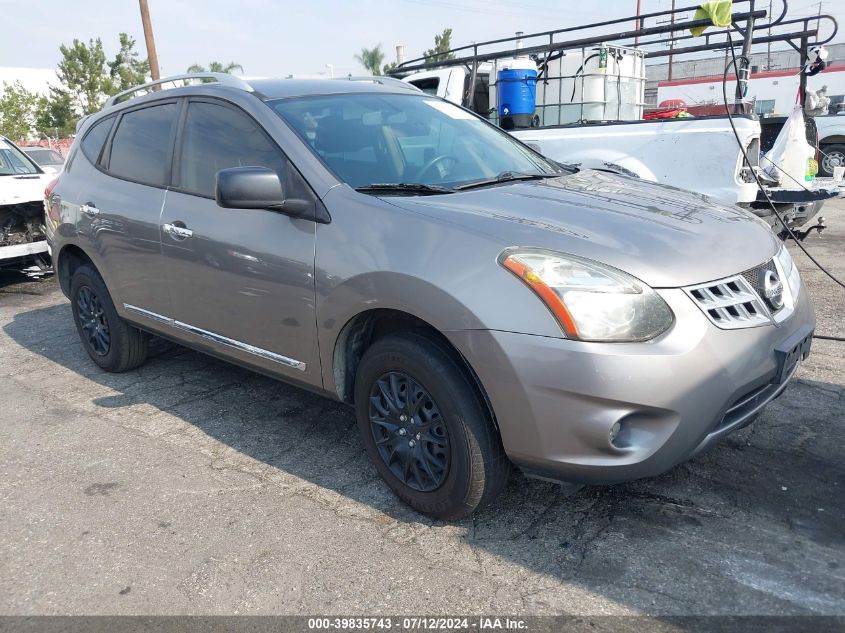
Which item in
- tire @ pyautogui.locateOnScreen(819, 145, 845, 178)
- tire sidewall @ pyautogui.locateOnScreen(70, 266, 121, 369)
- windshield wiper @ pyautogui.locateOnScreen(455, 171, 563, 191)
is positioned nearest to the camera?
windshield wiper @ pyautogui.locateOnScreen(455, 171, 563, 191)

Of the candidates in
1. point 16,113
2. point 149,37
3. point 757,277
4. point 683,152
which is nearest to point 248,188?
point 757,277

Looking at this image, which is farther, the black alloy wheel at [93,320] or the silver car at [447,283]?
the black alloy wheel at [93,320]

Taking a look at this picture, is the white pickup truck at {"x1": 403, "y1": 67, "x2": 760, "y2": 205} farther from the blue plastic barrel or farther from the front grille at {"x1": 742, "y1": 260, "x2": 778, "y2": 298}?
the front grille at {"x1": 742, "y1": 260, "x2": 778, "y2": 298}

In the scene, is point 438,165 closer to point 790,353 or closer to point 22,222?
point 790,353

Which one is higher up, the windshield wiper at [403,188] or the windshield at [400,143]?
the windshield at [400,143]

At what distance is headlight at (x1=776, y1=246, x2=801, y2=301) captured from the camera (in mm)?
2877

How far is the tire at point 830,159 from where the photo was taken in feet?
49.3

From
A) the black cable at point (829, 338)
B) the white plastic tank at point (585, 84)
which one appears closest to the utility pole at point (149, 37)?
the white plastic tank at point (585, 84)

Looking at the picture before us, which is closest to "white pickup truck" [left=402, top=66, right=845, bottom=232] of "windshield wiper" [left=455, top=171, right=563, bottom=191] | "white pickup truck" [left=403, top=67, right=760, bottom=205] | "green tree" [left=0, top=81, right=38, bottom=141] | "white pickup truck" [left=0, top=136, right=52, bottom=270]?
"white pickup truck" [left=403, top=67, right=760, bottom=205]

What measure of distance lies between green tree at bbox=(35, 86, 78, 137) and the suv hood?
35906 millimetres

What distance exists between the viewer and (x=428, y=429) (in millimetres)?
2799

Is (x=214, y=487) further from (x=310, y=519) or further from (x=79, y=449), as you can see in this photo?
(x=79, y=449)

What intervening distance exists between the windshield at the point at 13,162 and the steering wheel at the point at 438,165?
21.5ft

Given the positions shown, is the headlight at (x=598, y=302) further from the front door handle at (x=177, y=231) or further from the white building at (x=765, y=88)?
the white building at (x=765, y=88)
